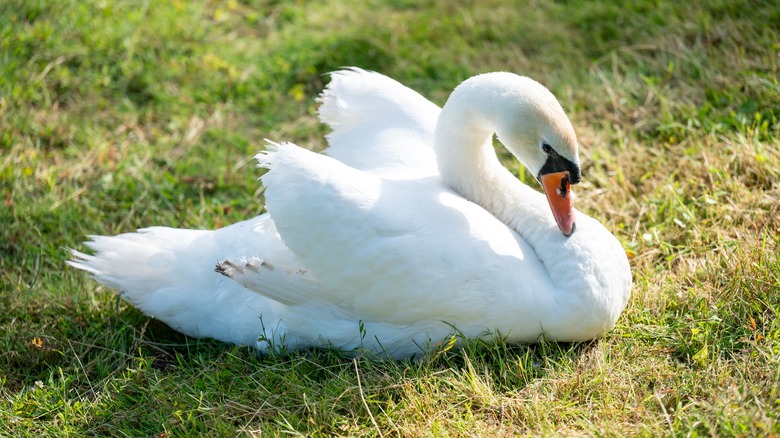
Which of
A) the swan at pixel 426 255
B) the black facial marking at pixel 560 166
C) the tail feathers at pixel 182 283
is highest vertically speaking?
the black facial marking at pixel 560 166

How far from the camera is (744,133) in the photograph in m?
5.45

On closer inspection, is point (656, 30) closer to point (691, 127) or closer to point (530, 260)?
point (691, 127)

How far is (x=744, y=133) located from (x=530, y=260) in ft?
7.62

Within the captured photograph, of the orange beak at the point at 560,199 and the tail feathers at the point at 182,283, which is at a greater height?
the orange beak at the point at 560,199

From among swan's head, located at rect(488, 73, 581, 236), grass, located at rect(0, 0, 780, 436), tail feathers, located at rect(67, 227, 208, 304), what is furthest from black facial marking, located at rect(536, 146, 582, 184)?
tail feathers, located at rect(67, 227, 208, 304)

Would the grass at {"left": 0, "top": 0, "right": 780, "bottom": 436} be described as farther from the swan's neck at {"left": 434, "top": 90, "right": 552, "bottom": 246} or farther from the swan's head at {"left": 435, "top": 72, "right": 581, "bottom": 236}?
the swan's head at {"left": 435, "top": 72, "right": 581, "bottom": 236}

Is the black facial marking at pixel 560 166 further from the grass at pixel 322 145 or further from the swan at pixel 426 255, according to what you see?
the grass at pixel 322 145

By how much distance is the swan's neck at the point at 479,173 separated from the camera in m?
4.23

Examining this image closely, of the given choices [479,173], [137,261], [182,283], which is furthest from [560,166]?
[137,261]

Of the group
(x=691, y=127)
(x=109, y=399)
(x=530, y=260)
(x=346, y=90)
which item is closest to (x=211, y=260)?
(x=109, y=399)

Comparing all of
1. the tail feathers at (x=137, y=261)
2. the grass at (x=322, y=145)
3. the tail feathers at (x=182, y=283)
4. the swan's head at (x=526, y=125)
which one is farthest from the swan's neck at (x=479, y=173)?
the tail feathers at (x=137, y=261)

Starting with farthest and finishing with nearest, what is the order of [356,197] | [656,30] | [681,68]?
1. [656,30]
2. [681,68]
3. [356,197]

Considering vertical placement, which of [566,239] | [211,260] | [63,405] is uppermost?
[566,239]

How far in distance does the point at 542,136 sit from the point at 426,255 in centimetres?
81
